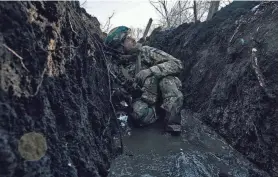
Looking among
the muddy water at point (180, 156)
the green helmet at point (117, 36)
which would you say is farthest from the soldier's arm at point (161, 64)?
the muddy water at point (180, 156)

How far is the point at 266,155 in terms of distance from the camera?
4414mm

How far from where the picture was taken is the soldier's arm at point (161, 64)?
6.43 metres

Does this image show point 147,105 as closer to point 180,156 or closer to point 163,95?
point 163,95

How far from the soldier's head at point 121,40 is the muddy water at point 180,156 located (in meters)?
2.17

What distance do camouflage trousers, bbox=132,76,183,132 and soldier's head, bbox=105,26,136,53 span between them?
1366mm

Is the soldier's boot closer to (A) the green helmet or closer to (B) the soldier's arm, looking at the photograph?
(B) the soldier's arm

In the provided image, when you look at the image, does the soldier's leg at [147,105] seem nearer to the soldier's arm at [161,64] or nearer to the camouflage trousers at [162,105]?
the camouflage trousers at [162,105]

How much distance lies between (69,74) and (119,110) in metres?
2.48

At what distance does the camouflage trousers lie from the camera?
595 centimetres

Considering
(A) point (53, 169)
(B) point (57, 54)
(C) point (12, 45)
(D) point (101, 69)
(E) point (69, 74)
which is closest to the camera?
(C) point (12, 45)

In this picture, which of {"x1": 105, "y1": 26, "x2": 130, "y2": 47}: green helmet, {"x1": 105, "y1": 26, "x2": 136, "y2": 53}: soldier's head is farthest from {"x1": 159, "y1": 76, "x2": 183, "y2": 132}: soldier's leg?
{"x1": 105, "y1": 26, "x2": 130, "y2": 47}: green helmet

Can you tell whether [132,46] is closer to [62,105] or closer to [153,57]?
[153,57]

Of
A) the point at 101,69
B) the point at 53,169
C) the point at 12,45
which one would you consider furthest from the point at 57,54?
the point at 101,69

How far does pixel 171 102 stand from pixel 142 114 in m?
0.68
